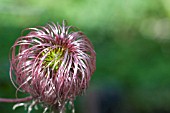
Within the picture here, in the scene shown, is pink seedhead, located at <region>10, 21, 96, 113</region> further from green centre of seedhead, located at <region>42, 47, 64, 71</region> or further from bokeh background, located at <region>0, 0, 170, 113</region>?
bokeh background, located at <region>0, 0, 170, 113</region>

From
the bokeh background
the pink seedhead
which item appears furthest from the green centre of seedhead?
the bokeh background

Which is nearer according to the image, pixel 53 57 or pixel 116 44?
pixel 53 57

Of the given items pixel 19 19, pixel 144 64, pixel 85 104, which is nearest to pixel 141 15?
pixel 144 64

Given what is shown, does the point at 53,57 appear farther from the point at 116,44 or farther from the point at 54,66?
the point at 116,44

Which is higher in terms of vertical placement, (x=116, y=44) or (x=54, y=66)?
(x=54, y=66)

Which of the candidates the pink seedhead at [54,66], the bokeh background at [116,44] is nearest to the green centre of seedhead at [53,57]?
the pink seedhead at [54,66]

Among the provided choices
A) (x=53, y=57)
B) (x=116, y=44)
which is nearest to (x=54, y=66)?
(x=53, y=57)
